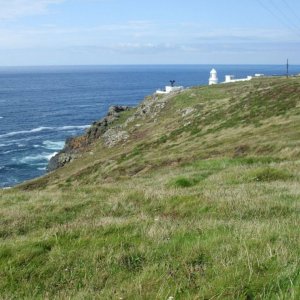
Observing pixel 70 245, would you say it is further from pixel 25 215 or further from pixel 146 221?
pixel 25 215

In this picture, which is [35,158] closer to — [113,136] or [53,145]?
[53,145]

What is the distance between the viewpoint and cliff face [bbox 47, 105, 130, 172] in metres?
64.6

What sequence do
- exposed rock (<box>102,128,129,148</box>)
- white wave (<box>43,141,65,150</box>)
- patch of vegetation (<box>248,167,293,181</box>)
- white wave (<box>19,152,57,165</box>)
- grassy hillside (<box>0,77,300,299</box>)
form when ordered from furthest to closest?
white wave (<box>43,141,65,150</box>) < white wave (<box>19,152,57,165</box>) < exposed rock (<box>102,128,129,148</box>) < patch of vegetation (<box>248,167,293,181</box>) < grassy hillside (<box>0,77,300,299</box>)

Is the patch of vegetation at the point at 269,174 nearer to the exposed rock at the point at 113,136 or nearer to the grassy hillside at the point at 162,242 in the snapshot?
the grassy hillside at the point at 162,242

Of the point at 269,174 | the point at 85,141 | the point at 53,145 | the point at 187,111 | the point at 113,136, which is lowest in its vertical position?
the point at 53,145

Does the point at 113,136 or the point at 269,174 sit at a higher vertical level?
the point at 269,174

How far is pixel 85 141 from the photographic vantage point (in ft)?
248

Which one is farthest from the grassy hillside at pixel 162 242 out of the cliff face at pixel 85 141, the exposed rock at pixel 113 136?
the cliff face at pixel 85 141

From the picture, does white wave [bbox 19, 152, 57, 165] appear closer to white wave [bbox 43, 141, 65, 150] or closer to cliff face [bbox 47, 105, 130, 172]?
cliff face [bbox 47, 105, 130, 172]

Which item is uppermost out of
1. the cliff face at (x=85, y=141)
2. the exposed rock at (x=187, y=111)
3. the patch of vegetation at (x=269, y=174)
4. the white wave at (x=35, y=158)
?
the patch of vegetation at (x=269, y=174)

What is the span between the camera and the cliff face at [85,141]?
64.6m

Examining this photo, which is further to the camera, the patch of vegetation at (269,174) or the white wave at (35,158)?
the white wave at (35,158)

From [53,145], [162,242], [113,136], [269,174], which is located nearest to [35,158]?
[53,145]

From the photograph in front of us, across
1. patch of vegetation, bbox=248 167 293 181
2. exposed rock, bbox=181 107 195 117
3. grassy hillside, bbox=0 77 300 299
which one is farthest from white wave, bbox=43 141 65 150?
patch of vegetation, bbox=248 167 293 181
